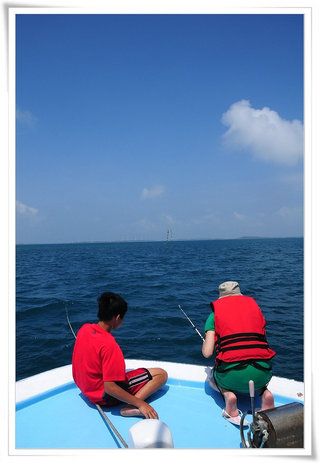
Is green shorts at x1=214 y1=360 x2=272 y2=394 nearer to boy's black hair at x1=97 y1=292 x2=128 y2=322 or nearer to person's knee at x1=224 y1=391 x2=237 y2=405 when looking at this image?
person's knee at x1=224 y1=391 x2=237 y2=405

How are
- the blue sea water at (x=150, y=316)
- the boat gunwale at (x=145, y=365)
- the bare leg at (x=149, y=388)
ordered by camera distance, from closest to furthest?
the bare leg at (x=149, y=388)
the boat gunwale at (x=145, y=365)
the blue sea water at (x=150, y=316)

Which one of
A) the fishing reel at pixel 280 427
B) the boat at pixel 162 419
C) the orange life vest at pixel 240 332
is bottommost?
→ the boat at pixel 162 419

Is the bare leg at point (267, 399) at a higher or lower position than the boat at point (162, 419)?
higher

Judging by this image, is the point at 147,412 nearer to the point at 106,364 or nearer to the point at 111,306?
the point at 106,364

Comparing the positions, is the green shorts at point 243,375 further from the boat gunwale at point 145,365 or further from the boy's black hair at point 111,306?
the boy's black hair at point 111,306

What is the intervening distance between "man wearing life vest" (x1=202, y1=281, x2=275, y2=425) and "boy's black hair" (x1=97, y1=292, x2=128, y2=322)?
823 mm

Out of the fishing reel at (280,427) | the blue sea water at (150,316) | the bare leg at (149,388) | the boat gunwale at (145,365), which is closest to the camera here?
the fishing reel at (280,427)

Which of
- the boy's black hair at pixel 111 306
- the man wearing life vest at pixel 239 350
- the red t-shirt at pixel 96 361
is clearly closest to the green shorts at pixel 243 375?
the man wearing life vest at pixel 239 350

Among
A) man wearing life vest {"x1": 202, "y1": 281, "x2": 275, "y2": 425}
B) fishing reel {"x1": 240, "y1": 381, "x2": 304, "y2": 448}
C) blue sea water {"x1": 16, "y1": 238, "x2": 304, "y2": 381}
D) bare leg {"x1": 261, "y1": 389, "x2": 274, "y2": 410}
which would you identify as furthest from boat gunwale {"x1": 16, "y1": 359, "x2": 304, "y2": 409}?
blue sea water {"x1": 16, "y1": 238, "x2": 304, "y2": 381}

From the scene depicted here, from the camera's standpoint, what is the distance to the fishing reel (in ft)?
6.11

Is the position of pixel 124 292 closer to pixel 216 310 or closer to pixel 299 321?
pixel 299 321

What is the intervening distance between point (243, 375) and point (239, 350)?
207 mm

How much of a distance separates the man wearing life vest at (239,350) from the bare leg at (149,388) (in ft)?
2.18

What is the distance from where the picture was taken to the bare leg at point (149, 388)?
8.87 ft
